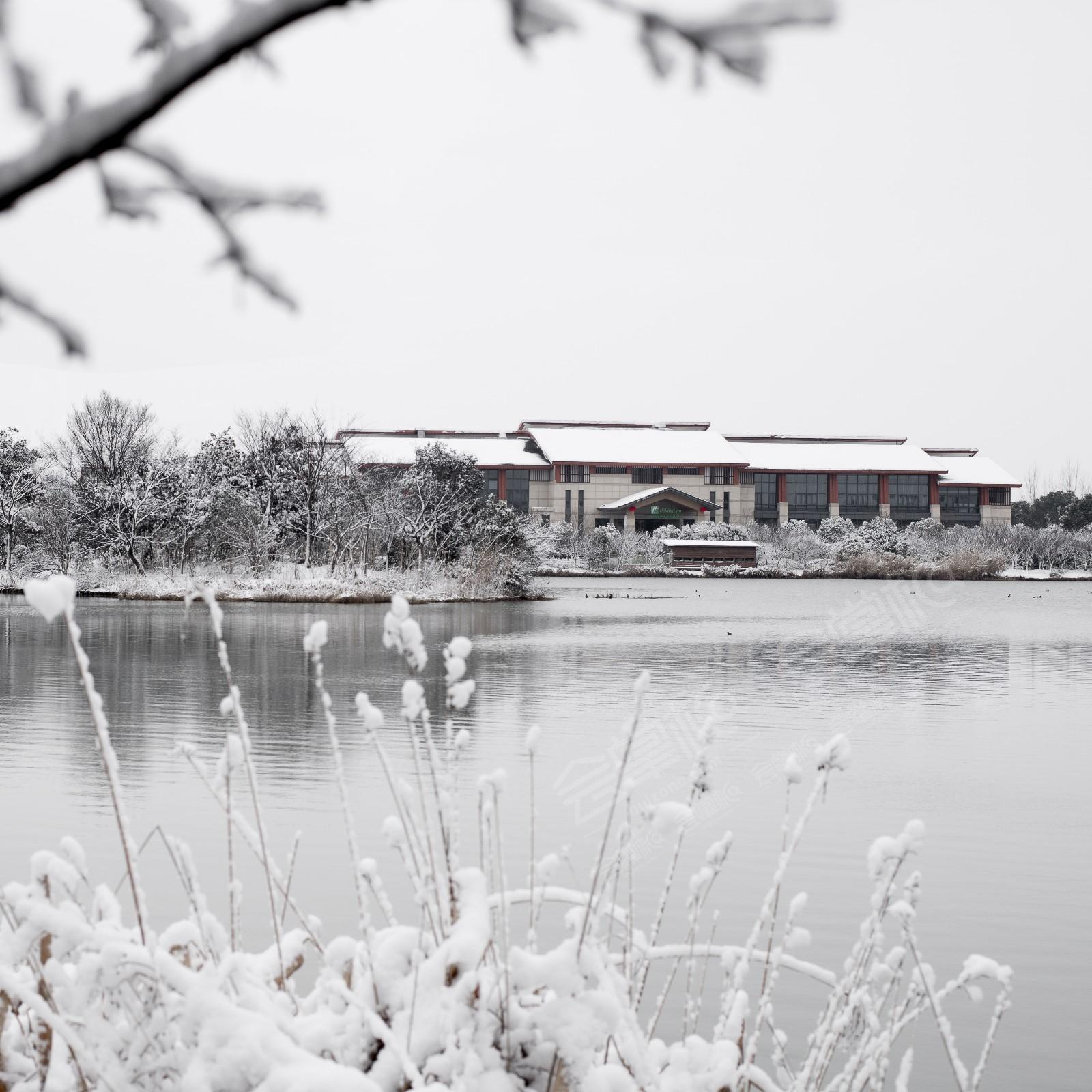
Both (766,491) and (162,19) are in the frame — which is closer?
(162,19)

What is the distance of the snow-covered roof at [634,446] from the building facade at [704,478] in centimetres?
7

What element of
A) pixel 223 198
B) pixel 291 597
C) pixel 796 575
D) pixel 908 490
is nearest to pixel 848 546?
pixel 796 575

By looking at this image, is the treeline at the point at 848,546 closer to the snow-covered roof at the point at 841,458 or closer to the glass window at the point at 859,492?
the glass window at the point at 859,492

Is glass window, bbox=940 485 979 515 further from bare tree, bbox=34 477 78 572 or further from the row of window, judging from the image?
bare tree, bbox=34 477 78 572

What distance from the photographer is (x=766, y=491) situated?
6638cm

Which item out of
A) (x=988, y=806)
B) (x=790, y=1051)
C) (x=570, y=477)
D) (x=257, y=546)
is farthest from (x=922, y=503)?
(x=790, y=1051)

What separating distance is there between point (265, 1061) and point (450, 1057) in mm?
273

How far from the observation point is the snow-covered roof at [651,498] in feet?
201

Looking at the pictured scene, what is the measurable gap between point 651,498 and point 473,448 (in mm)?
10752

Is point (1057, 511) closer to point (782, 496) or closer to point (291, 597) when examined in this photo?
point (782, 496)

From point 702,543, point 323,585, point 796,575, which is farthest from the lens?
point 702,543

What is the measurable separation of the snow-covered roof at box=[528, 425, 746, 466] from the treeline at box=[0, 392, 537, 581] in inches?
934

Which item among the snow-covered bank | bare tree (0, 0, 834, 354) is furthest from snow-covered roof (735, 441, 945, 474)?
bare tree (0, 0, 834, 354)

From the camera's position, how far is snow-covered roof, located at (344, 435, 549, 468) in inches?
2509
